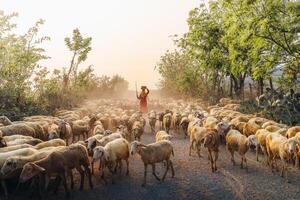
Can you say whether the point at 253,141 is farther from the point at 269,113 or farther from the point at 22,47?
the point at 22,47

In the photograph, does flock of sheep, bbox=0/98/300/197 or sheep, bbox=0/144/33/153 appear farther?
sheep, bbox=0/144/33/153

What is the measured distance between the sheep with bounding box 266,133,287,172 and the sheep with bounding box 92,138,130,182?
489cm

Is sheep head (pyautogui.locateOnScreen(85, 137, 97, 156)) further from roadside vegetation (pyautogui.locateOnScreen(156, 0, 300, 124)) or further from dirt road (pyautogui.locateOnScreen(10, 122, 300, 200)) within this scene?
roadside vegetation (pyautogui.locateOnScreen(156, 0, 300, 124))

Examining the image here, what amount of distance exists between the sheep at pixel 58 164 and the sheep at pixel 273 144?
614cm

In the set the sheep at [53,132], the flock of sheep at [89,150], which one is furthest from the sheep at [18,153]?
the sheep at [53,132]

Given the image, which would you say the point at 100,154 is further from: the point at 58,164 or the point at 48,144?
the point at 48,144

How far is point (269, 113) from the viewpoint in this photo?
69.4 ft

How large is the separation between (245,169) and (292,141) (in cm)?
194

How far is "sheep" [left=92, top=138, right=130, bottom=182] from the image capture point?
35.0 ft

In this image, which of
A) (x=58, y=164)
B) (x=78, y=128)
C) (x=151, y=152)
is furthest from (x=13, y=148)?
(x=78, y=128)

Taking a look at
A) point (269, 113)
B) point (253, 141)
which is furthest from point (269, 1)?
point (253, 141)

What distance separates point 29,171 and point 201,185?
477cm

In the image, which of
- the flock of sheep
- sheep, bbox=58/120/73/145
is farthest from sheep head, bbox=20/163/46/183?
sheep, bbox=58/120/73/145

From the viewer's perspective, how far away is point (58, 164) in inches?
373
